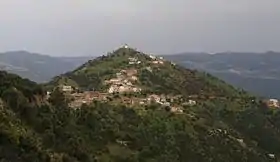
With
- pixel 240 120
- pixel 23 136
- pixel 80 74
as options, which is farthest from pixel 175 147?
pixel 80 74

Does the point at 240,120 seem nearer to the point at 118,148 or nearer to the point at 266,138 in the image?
the point at 266,138

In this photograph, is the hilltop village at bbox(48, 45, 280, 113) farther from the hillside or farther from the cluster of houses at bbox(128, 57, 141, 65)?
the cluster of houses at bbox(128, 57, 141, 65)

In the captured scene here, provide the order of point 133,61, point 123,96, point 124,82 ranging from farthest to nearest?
1. point 133,61
2. point 124,82
3. point 123,96

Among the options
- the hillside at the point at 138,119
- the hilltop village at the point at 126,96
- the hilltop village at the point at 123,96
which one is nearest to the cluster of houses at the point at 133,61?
the hillside at the point at 138,119

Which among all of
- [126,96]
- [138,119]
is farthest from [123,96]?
[138,119]

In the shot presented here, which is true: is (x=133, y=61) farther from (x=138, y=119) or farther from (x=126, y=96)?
(x=138, y=119)

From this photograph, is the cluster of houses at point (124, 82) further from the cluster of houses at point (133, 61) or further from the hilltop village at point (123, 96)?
the cluster of houses at point (133, 61)
